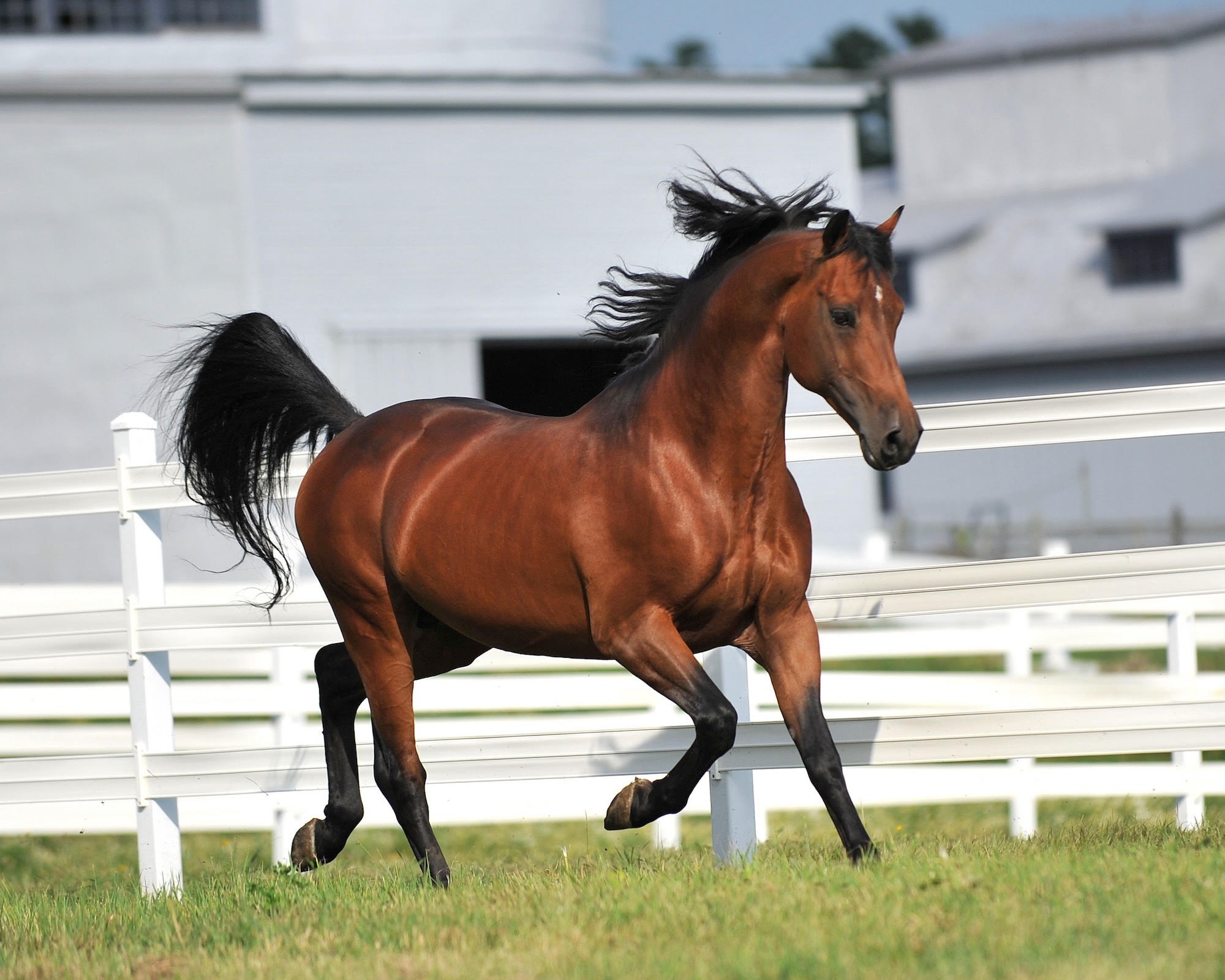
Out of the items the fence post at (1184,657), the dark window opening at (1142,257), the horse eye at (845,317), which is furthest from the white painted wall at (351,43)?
the dark window opening at (1142,257)

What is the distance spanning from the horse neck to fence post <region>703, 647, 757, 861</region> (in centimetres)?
111

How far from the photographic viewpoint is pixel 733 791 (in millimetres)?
5473

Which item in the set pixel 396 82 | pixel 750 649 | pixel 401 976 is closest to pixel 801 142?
pixel 396 82

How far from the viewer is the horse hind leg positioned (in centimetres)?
546

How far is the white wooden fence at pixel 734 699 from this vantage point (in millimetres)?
5133

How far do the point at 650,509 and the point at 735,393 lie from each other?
41 centimetres

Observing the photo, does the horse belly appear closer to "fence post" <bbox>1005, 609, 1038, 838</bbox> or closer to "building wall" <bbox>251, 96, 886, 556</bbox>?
"fence post" <bbox>1005, 609, 1038, 838</bbox>

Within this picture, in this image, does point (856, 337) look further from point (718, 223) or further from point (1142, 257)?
point (1142, 257)

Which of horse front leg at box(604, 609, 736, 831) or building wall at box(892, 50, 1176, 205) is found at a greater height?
building wall at box(892, 50, 1176, 205)

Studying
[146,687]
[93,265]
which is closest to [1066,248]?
[93,265]

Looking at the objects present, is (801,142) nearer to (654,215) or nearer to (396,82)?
(654,215)

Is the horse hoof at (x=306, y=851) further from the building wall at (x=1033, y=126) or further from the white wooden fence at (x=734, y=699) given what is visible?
the building wall at (x=1033, y=126)

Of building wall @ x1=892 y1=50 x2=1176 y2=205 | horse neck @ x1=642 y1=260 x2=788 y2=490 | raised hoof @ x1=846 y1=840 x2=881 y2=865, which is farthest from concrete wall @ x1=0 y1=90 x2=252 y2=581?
building wall @ x1=892 y1=50 x2=1176 y2=205

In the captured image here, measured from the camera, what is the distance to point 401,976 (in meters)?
3.75
